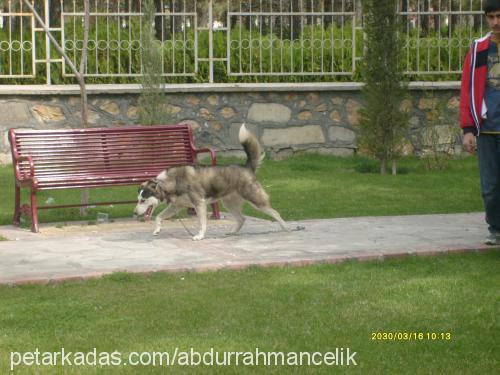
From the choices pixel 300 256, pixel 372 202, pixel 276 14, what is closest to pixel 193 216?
pixel 372 202

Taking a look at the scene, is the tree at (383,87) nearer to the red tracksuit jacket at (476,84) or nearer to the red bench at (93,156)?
the red bench at (93,156)

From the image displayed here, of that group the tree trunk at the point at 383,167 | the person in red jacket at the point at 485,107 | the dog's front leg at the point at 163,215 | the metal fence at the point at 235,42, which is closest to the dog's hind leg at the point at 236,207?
the dog's front leg at the point at 163,215

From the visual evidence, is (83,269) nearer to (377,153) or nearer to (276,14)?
(377,153)

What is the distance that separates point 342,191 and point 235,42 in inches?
179

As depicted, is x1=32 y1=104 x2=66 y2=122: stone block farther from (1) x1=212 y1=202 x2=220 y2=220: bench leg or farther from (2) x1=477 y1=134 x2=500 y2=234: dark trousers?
(2) x1=477 y1=134 x2=500 y2=234: dark trousers

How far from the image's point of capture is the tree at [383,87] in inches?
614

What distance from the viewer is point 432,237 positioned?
958 cm

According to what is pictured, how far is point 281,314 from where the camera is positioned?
22.1 feet

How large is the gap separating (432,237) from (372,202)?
9.47 feet

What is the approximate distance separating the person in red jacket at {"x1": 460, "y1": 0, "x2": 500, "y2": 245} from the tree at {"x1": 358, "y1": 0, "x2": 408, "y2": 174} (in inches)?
259

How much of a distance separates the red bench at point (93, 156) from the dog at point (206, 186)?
1045 millimetres

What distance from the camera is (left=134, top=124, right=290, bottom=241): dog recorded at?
9.85m
